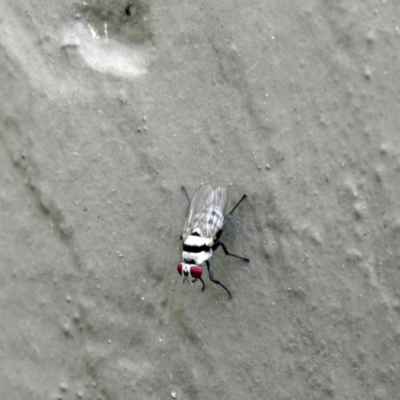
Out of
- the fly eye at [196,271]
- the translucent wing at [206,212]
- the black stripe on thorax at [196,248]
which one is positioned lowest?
the fly eye at [196,271]

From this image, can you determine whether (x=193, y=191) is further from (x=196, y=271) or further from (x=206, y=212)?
(x=196, y=271)

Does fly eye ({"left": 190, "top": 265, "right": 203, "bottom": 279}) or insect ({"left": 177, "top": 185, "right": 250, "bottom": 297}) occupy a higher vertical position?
insect ({"left": 177, "top": 185, "right": 250, "bottom": 297})

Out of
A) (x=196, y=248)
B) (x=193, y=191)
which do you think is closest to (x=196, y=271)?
(x=196, y=248)

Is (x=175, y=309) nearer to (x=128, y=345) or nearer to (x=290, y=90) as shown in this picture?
(x=128, y=345)

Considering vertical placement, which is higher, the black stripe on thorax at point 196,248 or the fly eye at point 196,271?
the black stripe on thorax at point 196,248

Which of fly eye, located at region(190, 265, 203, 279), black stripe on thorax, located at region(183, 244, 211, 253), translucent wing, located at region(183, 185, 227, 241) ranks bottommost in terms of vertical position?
fly eye, located at region(190, 265, 203, 279)

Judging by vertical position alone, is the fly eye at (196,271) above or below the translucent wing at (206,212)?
below

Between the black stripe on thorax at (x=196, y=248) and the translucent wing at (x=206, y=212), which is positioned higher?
the translucent wing at (x=206, y=212)
